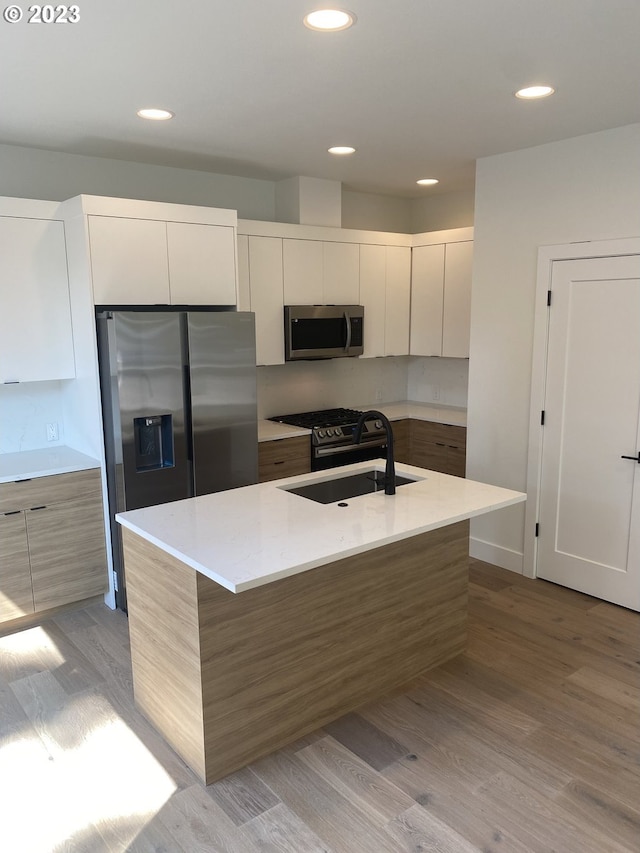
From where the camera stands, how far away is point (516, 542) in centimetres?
430

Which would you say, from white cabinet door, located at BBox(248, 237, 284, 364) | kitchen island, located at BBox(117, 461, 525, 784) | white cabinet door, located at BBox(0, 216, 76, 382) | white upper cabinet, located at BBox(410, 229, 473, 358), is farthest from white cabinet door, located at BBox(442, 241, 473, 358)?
white cabinet door, located at BBox(0, 216, 76, 382)

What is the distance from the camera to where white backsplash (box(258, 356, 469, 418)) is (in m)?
5.17

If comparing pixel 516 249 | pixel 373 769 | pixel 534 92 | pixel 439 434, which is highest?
pixel 534 92

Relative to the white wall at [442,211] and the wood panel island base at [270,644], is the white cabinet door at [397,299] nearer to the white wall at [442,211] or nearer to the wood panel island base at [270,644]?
the white wall at [442,211]

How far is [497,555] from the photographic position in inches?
175

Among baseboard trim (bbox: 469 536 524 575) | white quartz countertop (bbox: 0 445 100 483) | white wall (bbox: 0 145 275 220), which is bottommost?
baseboard trim (bbox: 469 536 524 575)

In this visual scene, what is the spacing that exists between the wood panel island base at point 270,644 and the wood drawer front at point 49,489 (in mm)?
1115

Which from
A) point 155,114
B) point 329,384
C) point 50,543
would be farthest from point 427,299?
point 50,543

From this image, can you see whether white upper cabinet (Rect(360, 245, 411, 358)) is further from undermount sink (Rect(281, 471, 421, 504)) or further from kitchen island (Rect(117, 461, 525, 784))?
kitchen island (Rect(117, 461, 525, 784))

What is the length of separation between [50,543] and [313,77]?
2.80 metres

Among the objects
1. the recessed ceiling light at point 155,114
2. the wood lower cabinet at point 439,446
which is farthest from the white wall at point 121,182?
the wood lower cabinet at point 439,446

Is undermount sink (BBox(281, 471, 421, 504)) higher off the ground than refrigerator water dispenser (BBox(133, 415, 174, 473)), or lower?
lower

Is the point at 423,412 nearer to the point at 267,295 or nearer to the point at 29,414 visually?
the point at 267,295

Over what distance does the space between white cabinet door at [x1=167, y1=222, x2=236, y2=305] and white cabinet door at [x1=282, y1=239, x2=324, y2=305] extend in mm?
648
